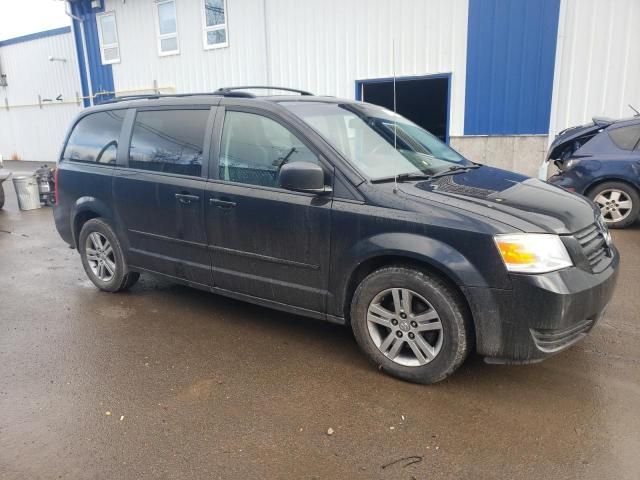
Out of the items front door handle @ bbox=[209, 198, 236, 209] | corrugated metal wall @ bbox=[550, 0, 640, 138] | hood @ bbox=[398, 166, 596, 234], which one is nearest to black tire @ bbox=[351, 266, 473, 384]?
hood @ bbox=[398, 166, 596, 234]

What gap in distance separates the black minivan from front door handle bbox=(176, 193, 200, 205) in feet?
0.04

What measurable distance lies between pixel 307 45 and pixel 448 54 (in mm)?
3421

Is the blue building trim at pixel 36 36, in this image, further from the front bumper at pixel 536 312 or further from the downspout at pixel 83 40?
the front bumper at pixel 536 312

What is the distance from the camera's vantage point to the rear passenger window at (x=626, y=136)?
7113 millimetres

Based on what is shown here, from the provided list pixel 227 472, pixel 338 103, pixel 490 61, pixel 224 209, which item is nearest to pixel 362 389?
pixel 227 472

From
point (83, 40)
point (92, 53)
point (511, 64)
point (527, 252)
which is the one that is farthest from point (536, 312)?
point (83, 40)

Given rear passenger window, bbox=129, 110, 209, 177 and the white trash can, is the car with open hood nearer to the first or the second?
rear passenger window, bbox=129, 110, 209, 177

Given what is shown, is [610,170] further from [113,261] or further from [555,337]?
[113,261]

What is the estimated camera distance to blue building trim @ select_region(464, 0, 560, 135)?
952 centimetres

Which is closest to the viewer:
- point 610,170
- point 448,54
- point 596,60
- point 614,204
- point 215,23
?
point 610,170

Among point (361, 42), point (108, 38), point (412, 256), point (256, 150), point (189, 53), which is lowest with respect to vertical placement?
point (412, 256)

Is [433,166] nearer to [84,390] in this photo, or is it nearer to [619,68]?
[84,390]

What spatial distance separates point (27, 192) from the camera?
Result: 10195 mm

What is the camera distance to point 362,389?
10.5 feet
